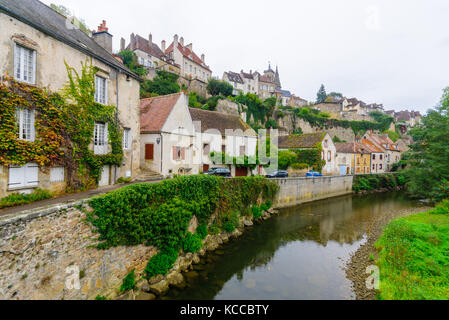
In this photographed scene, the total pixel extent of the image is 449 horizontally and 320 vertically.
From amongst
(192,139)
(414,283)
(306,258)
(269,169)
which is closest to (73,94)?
(192,139)

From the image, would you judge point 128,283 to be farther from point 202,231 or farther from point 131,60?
point 131,60

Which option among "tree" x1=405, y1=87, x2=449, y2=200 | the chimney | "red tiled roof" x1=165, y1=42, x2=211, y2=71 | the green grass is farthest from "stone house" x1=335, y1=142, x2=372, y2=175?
"red tiled roof" x1=165, y1=42, x2=211, y2=71

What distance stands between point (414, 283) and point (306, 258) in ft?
15.4

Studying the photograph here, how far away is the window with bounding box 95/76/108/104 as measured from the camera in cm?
1109

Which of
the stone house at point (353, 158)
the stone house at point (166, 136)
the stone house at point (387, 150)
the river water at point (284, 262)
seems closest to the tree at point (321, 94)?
the stone house at point (387, 150)

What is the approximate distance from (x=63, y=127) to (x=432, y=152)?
83.0 feet

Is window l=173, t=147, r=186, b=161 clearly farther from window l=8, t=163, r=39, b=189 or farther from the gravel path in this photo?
the gravel path

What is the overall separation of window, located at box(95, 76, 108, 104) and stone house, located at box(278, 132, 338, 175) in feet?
81.5

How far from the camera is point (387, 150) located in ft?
136

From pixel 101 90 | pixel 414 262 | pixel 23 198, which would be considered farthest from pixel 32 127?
pixel 414 262

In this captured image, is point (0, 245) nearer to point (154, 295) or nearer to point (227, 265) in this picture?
point (154, 295)

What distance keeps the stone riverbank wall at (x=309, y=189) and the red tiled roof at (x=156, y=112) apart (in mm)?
11756

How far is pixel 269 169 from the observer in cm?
2575

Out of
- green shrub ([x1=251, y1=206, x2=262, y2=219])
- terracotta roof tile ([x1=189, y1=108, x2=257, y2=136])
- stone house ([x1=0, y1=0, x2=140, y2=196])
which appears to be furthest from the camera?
terracotta roof tile ([x1=189, y1=108, x2=257, y2=136])
